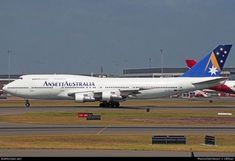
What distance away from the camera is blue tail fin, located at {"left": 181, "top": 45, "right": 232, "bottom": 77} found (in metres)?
83.1

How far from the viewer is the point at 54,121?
50031 millimetres

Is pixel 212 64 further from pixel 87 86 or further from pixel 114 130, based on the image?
pixel 114 130

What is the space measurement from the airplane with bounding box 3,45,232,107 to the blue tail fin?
3.77ft

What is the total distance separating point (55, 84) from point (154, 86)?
50.3ft

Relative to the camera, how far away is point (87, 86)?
259 feet

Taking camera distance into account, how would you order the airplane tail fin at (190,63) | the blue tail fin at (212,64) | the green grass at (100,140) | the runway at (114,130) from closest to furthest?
the green grass at (100,140), the runway at (114,130), the blue tail fin at (212,64), the airplane tail fin at (190,63)

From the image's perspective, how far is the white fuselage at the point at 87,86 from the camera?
78.7 m

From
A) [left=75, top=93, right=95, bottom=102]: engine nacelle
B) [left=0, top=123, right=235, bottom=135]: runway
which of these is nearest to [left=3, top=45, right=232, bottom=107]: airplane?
[left=75, top=93, right=95, bottom=102]: engine nacelle

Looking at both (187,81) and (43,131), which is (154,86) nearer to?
(187,81)

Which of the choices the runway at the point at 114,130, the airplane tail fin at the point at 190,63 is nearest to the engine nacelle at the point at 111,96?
the runway at the point at 114,130

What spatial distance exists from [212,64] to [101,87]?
18.6 meters

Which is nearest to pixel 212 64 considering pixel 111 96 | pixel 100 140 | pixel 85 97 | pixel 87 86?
pixel 111 96

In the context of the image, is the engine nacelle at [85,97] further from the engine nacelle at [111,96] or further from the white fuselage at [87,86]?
the engine nacelle at [111,96]

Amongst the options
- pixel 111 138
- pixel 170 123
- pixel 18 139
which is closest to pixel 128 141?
pixel 111 138
